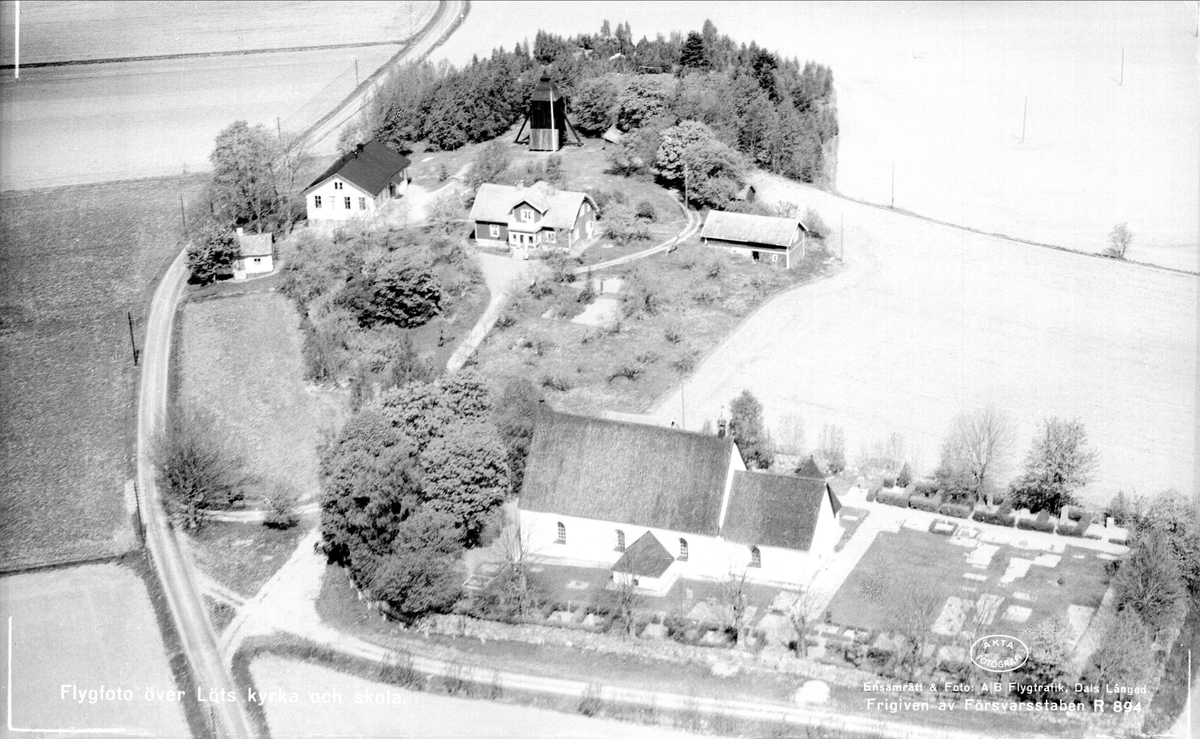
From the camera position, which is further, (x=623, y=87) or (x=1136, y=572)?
(x=623, y=87)

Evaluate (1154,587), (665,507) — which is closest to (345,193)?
(665,507)

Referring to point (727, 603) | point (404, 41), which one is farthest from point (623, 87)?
point (727, 603)

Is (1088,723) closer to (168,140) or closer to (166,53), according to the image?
(168,140)

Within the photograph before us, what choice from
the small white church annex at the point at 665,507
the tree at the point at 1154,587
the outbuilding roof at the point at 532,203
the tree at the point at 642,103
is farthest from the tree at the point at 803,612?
the tree at the point at 642,103

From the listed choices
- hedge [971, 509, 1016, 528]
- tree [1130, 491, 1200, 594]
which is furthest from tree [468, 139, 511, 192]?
tree [1130, 491, 1200, 594]

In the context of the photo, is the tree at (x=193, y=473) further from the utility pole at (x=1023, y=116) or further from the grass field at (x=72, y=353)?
the utility pole at (x=1023, y=116)

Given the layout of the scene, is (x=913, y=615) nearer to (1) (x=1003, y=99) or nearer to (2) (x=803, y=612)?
(2) (x=803, y=612)

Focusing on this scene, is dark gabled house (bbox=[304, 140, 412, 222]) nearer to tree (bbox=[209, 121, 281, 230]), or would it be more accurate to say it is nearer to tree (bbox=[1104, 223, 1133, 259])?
tree (bbox=[209, 121, 281, 230])
